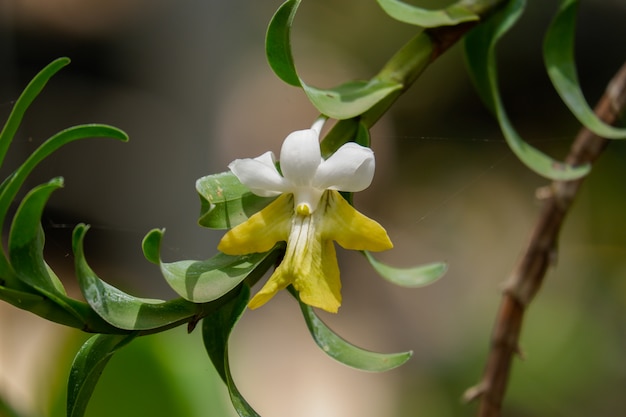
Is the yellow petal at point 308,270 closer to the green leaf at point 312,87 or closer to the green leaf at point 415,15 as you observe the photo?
the green leaf at point 312,87

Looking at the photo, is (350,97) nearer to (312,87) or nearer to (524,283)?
(312,87)

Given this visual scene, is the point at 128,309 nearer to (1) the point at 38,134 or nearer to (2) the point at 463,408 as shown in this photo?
(2) the point at 463,408

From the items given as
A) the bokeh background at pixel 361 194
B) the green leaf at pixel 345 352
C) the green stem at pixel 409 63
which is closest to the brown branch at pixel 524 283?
the green stem at pixel 409 63

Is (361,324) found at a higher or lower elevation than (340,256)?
lower

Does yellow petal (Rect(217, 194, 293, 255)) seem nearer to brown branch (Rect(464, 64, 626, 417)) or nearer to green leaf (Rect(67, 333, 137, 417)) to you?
green leaf (Rect(67, 333, 137, 417))

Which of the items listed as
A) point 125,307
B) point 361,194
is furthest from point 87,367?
point 361,194

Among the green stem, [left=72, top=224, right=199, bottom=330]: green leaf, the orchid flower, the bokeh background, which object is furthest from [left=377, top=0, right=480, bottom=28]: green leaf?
the bokeh background

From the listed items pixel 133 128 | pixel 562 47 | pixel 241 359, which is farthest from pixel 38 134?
pixel 562 47
